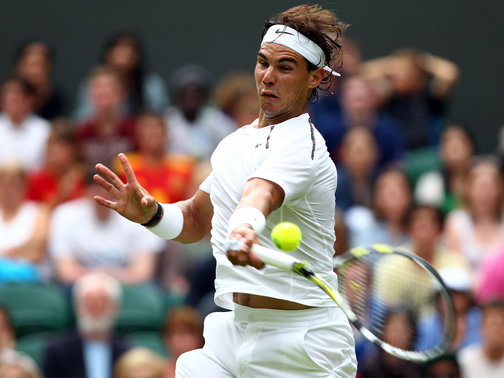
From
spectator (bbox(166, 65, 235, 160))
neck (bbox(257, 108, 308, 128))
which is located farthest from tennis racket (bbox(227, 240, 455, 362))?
spectator (bbox(166, 65, 235, 160))

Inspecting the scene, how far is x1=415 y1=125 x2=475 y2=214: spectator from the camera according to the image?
8.98 meters

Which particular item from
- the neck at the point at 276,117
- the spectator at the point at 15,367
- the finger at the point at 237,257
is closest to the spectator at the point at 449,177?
the spectator at the point at 15,367

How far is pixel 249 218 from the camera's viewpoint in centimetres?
347

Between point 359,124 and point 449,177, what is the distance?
3.09 feet

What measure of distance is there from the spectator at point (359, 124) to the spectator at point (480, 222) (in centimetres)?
124

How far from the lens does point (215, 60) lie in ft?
36.8

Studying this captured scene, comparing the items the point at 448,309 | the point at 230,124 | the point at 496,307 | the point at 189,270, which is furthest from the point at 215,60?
the point at 448,309

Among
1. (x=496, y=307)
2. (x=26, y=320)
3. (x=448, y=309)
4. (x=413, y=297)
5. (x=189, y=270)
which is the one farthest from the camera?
(x=189, y=270)

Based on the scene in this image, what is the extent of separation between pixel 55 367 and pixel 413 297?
2542mm

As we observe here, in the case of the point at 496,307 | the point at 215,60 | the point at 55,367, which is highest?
the point at 215,60

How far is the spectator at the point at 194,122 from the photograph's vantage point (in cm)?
968

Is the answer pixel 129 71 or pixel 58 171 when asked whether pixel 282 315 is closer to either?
pixel 58 171

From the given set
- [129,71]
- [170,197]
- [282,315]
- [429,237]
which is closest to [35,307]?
[170,197]

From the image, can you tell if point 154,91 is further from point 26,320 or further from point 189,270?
point 26,320
